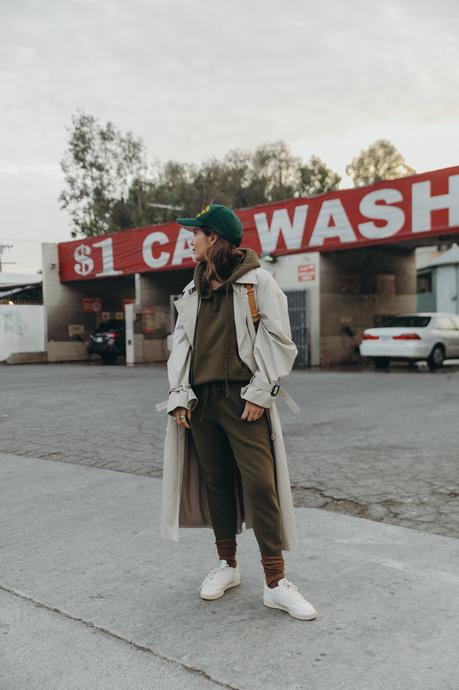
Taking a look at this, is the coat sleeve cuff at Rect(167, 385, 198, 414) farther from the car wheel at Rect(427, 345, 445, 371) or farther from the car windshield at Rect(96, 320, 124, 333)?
the car windshield at Rect(96, 320, 124, 333)

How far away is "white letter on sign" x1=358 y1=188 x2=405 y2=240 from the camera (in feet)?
56.9

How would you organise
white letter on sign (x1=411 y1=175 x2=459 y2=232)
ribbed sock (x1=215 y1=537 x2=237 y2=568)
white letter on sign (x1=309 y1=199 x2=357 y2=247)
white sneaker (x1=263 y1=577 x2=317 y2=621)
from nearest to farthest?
white sneaker (x1=263 y1=577 x2=317 y2=621), ribbed sock (x1=215 y1=537 x2=237 y2=568), white letter on sign (x1=411 y1=175 x2=459 y2=232), white letter on sign (x1=309 y1=199 x2=357 y2=247)

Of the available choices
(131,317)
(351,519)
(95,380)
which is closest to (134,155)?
(131,317)

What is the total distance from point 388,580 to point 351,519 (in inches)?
42.0

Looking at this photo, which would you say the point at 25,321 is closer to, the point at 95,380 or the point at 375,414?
the point at 95,380

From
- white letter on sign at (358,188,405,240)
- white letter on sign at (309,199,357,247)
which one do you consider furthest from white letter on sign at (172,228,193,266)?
white letter on sign at (358,188,405,240)

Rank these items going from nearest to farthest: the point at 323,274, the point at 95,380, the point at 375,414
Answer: the point at 375,414, the point at 95,380, the point at 323,274

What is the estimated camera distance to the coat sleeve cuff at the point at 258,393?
114 inches

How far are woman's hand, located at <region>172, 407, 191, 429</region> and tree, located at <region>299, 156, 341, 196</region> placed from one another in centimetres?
5210

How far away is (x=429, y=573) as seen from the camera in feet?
10.9

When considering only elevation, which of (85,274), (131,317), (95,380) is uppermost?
(85,274)

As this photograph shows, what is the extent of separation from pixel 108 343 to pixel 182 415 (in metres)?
22.8

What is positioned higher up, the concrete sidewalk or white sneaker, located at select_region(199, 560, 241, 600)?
white sneaker, located at select_region(199, 560, 241, 600)

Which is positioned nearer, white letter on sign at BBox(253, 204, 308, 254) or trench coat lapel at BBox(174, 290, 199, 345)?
trench coat lapel at BBox(174, 290, 199, 345)
